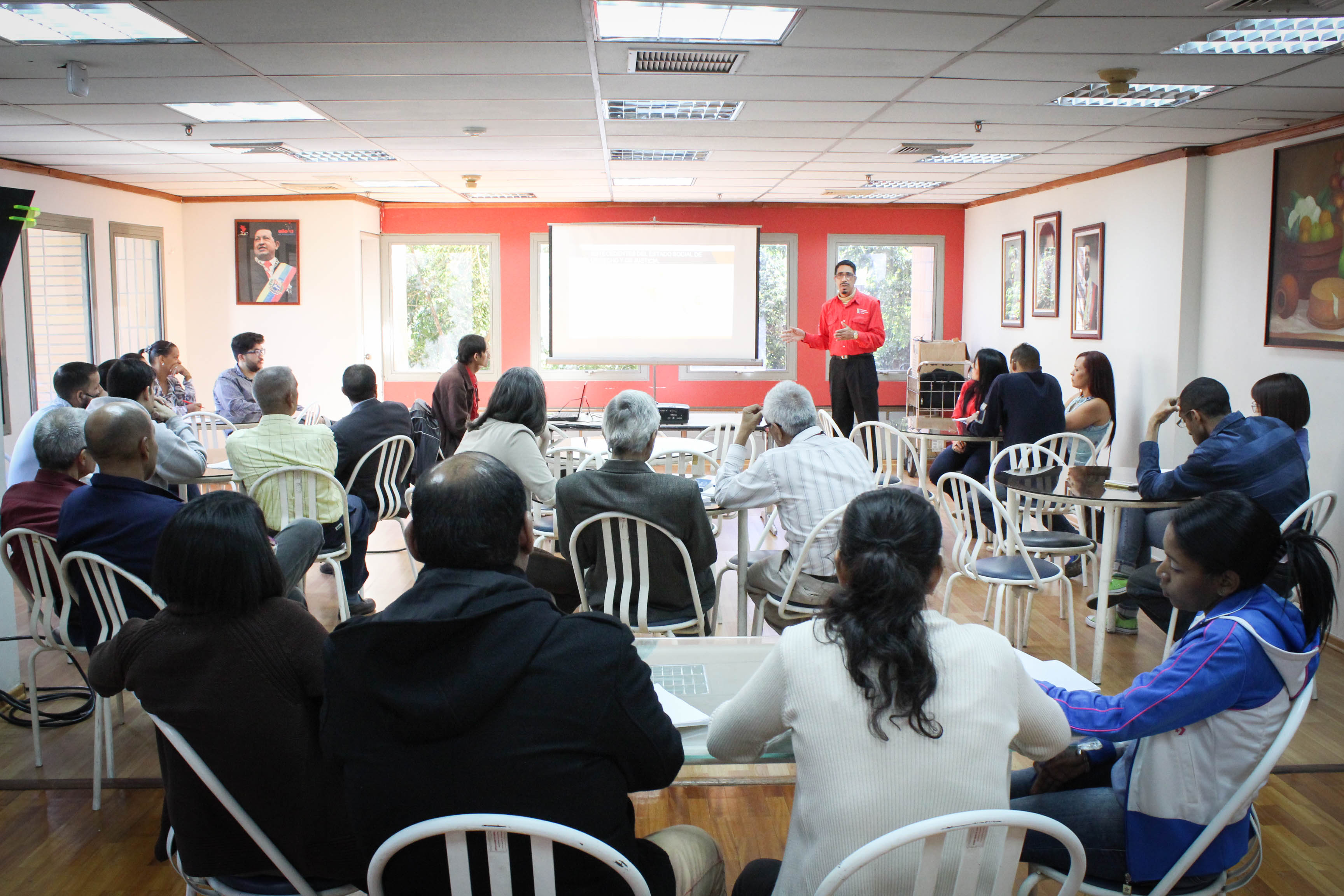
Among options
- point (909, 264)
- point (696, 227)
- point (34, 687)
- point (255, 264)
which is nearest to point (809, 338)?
point (696, 227)

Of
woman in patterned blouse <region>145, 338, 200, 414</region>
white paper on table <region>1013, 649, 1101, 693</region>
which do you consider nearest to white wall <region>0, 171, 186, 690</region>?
woman in patterned blouse <region>145, 338, 200, 414</region>

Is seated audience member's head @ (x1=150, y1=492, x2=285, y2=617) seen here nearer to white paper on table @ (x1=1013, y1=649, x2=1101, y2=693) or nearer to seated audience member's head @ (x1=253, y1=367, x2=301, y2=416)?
white paper on table @ (x1=1013, y1=649, x2=1101, y2=693)

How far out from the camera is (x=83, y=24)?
3.35 metres

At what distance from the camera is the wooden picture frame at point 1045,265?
7.68m

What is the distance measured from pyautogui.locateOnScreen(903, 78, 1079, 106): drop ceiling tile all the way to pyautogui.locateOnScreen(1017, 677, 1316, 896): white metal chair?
3251 mm

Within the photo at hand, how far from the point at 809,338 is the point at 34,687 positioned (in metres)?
6.17

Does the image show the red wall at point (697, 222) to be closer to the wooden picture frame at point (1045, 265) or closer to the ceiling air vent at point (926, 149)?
the wooden picture frame at point (1045, 265)

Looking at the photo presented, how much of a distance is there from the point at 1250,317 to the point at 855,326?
3.06 meters

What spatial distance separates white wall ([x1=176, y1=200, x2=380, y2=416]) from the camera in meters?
8.90

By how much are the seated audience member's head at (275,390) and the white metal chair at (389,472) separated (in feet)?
1.80

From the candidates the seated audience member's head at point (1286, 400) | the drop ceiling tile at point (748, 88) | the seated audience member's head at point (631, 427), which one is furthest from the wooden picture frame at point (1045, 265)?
the seated audience member's head at point (631, 427)

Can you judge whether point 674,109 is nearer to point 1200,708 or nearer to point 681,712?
point 681,712

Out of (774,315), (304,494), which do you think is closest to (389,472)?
(304,494)

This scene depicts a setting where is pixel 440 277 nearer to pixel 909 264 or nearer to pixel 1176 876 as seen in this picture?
pixel 909 264
